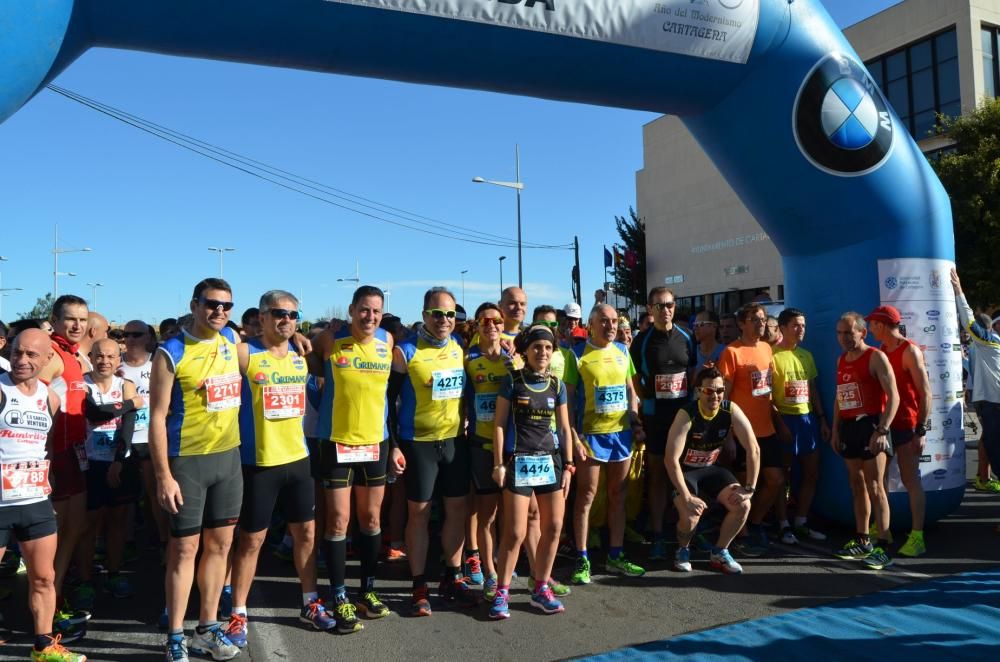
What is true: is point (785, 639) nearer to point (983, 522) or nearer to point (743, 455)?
point (743, 455)

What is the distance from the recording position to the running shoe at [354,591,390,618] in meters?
3.95

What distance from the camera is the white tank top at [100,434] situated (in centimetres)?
425

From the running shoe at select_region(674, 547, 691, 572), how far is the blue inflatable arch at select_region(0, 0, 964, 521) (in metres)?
1.51

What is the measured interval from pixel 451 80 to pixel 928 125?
23224 millimetres

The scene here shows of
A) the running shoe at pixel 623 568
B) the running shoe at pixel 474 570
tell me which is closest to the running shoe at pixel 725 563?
the running shoe at pixel 623 568

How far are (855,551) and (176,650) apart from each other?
4.44 metres

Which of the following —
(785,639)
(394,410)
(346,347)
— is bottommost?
(785,639)

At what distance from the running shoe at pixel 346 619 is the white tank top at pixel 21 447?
162 cm

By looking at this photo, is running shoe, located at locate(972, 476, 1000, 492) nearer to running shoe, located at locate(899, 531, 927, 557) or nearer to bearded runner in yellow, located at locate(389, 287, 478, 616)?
running shoe, located at locate(899, 531, 927, 557)

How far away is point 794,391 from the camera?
524 centimetres

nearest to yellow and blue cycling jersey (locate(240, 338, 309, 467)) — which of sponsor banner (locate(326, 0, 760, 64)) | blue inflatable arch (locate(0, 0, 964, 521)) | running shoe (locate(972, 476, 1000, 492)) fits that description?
blue inflatable arch (locate(0, 0, 964, 521))

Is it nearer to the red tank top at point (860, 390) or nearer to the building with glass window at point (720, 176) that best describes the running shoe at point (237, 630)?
the red tank top at point (860, 390)

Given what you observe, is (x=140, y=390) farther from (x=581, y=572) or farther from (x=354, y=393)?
(x=581, y=572)

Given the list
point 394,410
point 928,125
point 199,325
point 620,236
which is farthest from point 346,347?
point 620,236
